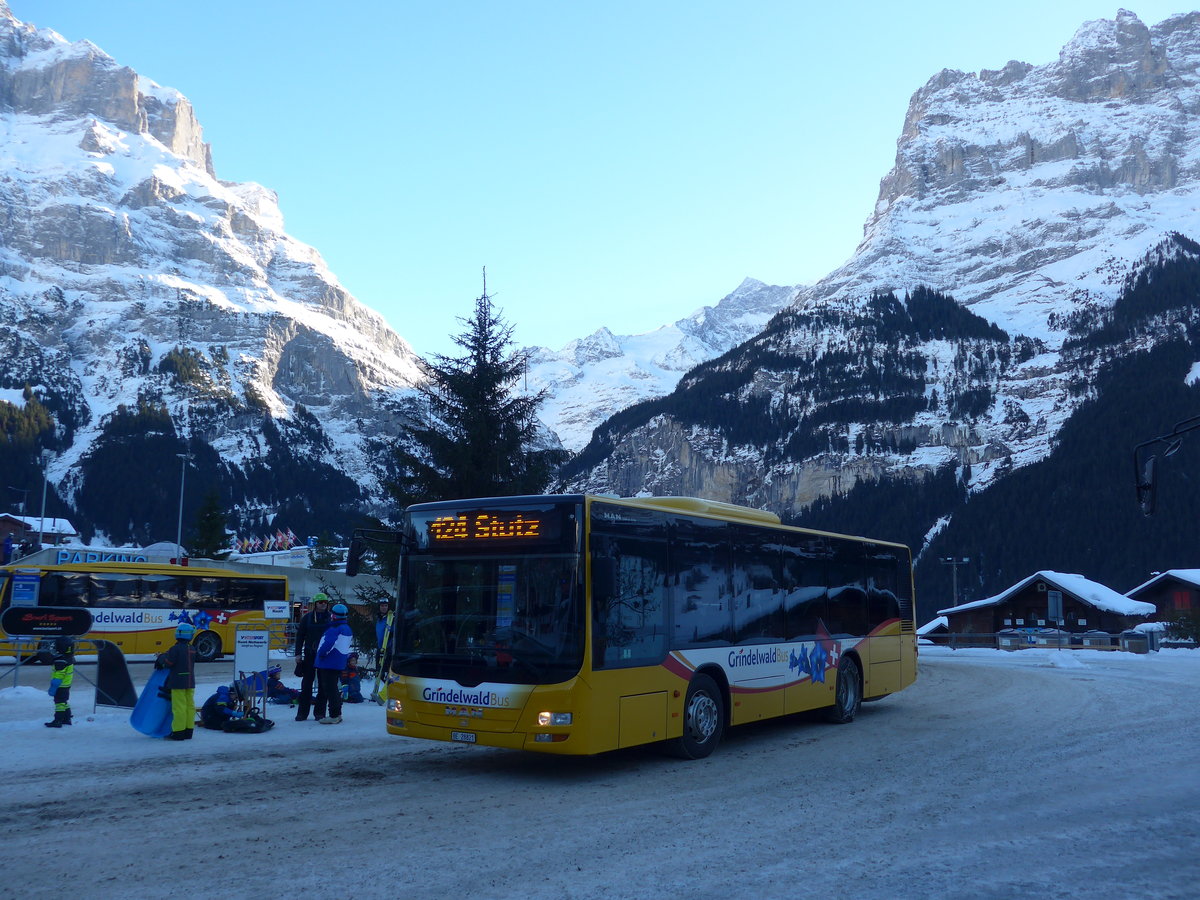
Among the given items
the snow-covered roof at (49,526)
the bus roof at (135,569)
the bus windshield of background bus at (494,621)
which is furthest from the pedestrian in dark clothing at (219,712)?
the snow-covered roof at (49,526)

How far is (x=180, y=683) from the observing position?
11.7m

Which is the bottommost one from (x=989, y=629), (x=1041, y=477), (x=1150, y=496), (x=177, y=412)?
(x=989, y=629)

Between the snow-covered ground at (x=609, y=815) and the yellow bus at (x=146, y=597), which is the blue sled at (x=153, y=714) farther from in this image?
the yellow bus at (x=146, y=597)

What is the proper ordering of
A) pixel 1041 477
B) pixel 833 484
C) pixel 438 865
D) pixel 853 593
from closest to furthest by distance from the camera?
pixel 438 865 < pixel 853 593 < pixel 1041 477 < pixel 833 484

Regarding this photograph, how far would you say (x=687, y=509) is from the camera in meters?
11.5

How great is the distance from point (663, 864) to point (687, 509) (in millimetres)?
5625

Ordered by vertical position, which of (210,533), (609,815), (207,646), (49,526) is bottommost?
(207,646)

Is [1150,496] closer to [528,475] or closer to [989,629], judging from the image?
[528,475]

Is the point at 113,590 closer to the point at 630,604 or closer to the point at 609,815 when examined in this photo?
the point at 630,604

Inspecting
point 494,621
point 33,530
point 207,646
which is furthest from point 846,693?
point 33,530

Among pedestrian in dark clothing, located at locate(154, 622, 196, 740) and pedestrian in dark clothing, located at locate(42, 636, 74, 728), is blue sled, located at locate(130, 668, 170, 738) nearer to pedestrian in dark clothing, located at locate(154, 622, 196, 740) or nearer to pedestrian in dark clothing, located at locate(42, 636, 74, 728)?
pedestrian in dark clothing, located at locate(154, 622, 196, 740)

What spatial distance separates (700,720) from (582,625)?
2470 millimetres

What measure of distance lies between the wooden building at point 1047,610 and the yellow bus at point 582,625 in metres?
51.1

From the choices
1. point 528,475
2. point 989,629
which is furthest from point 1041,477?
point 528,475
